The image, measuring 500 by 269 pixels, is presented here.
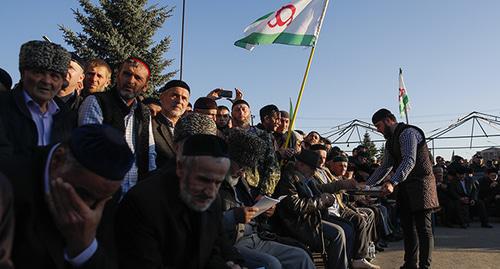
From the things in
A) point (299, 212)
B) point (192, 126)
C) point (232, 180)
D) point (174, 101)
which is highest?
point (174, 101)

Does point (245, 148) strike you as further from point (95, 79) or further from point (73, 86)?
point (95, 79)

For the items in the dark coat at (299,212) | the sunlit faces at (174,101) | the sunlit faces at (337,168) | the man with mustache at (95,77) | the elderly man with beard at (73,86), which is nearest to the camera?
the elderly man with beard at (73,86)

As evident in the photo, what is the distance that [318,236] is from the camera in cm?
474

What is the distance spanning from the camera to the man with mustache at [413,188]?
5.44 metres

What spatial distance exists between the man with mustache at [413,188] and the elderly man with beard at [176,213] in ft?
10.9

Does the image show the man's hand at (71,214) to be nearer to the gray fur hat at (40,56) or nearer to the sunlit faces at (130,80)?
the gray fur hat at (40,56)

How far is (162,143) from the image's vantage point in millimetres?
3939

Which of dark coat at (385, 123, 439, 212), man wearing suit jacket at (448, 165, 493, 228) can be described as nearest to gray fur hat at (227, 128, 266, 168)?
dark coat at (385, 123, 439, 212)

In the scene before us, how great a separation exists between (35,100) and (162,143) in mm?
1357

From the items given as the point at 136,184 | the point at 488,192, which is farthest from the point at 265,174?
the point at 488,192

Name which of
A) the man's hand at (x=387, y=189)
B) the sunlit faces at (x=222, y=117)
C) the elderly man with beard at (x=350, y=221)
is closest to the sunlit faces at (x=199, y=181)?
the elderly man with beard at (x=350, y=221)

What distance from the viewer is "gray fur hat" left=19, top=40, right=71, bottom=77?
270 cm

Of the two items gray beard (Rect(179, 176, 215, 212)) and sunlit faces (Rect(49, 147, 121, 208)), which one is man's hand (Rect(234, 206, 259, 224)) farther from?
sunlit faces (Rect(49, 147, 121, 208))

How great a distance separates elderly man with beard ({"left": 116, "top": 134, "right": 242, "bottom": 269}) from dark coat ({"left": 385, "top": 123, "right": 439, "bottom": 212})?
11.9 ft
